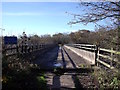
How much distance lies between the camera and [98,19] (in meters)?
6.99

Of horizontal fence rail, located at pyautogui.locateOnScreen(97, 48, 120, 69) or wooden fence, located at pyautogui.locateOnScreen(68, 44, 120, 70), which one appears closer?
horizontal fence rail, located at pyautogui.locateOnScreen(97, 48, 120, 69)

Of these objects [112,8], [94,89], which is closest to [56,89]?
[94,89]

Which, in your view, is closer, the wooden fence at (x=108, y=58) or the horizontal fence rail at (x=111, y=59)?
the horizontal fence rail at (x=111, y=59)

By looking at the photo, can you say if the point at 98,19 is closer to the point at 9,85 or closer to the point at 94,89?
the point at 94,89

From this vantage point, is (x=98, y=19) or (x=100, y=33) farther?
(x=100, y=33)

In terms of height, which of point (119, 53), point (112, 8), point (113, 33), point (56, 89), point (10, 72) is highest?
point (112, 8)

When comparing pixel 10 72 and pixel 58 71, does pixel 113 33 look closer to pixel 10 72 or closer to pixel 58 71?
pixel 10 72

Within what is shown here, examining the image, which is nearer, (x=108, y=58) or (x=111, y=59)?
(x=111, y=59)

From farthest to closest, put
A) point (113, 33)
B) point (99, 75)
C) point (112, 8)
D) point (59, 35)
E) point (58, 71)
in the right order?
point (59, 35)
point (58, 71)
point (99, 75)
point (113, 33)
point (112, 8)

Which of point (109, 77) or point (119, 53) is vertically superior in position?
point (119, 53)

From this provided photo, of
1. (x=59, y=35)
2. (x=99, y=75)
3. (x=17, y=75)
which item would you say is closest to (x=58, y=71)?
(x=99, y=75)

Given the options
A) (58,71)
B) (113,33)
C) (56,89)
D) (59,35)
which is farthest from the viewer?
(59,35)

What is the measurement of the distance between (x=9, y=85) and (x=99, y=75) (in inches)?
128

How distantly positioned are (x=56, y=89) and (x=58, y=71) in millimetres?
3893
